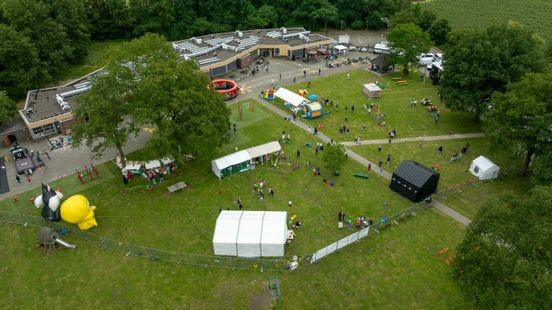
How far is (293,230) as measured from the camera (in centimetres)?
3447

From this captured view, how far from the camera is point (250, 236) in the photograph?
31500mm

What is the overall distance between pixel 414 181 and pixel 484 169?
29.0ft

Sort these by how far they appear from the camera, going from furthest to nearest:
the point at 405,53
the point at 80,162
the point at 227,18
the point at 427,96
A: 1. the point at 227,18
2. the point at 405,53
3. the point at 427,96
4. the point at 80,162

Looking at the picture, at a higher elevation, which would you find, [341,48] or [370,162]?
[341,48]

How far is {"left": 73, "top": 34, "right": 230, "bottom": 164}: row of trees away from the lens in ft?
120

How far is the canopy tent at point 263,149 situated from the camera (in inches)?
1674

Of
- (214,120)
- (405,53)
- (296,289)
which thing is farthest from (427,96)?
(296,289)

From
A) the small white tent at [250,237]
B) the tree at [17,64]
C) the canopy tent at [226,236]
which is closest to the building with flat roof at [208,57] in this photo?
the tree at [17,64]

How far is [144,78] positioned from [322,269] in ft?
79.0

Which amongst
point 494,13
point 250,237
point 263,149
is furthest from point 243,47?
point 494,13

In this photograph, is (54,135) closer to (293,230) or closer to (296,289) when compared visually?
(293,230)

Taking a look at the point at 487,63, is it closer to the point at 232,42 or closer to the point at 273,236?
the point at 273,236

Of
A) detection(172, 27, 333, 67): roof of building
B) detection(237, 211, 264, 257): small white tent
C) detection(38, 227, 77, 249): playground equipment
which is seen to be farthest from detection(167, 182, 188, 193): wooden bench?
detection(172, 27, 333, 67): roof of building

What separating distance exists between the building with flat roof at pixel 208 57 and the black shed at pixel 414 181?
2940 centimetres
